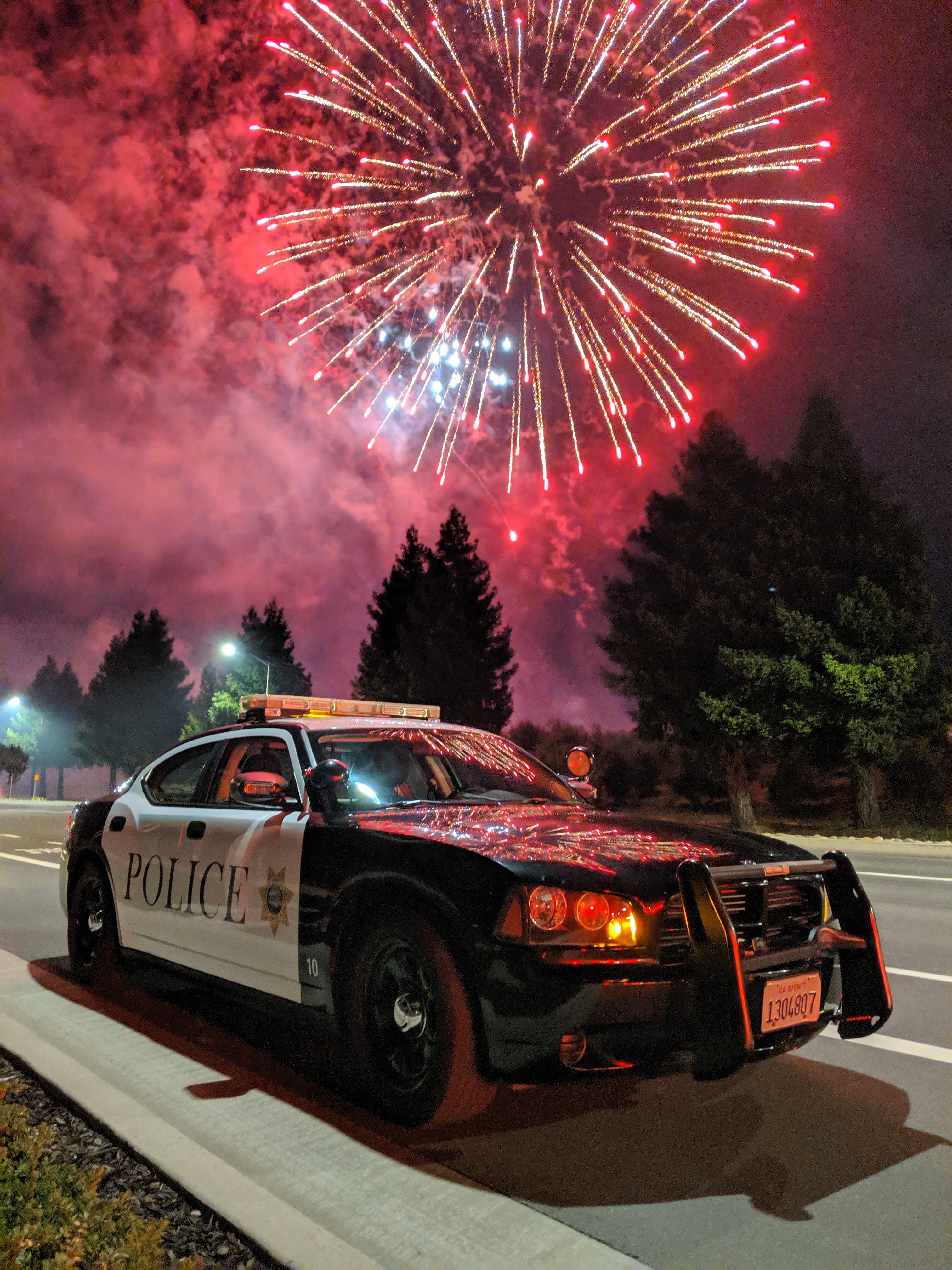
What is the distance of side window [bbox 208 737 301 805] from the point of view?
205 inches

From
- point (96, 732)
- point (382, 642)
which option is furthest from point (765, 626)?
point (96, 732)

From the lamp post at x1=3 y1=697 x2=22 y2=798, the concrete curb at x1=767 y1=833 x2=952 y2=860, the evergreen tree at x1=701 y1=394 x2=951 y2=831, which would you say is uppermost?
the lamp post at x1=3 y1=697 x2=22 y2=798

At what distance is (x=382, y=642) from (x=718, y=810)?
98.2 feet

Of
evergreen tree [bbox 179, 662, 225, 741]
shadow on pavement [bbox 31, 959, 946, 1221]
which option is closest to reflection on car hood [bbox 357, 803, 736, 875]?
shadow on pavement [bbox 31, 959, 946, 1221]

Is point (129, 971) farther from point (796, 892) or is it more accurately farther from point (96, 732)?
point (96, 732)

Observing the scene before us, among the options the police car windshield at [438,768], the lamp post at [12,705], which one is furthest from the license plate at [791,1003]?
the lamp post at [12,705]

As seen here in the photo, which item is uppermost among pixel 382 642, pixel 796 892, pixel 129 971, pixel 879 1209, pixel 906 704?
pixel 382 642

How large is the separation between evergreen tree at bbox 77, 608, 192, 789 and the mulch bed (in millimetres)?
82463

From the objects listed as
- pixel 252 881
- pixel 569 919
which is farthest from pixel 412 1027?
pixel 252 881

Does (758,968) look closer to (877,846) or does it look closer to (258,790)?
(258,790)

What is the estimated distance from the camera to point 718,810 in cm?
3897

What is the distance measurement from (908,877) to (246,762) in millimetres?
10346

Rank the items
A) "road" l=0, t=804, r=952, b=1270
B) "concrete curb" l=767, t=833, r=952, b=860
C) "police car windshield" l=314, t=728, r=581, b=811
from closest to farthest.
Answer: "road" l=0, t=804, r=952, b=1270 < "police car windshield" l=314, t=728, r=581, b=811 < "concrete curb" l=767, t=833, r=952, b=860

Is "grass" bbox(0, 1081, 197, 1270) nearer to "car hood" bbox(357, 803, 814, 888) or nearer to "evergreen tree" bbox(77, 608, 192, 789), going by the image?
"car hood" bbox(357, 803, 814, 888)
